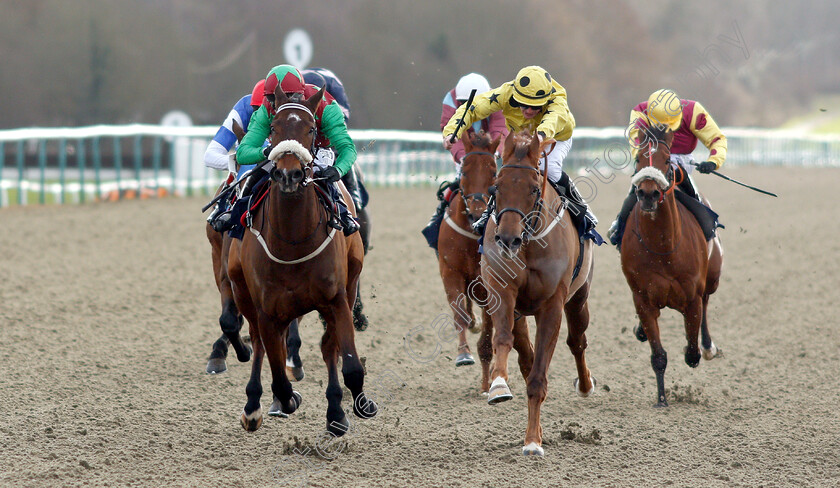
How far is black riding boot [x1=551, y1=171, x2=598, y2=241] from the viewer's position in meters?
5.31

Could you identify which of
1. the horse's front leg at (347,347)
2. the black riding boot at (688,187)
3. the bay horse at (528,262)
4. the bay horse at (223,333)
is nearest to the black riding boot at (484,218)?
the bay horse at (528,262)

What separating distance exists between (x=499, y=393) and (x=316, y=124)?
1618mm

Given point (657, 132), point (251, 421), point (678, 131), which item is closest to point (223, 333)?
point (251, 421)

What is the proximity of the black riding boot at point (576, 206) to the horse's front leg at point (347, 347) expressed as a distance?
55.1 inches

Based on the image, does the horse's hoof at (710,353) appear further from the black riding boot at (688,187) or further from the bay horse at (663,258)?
the black riding boot at (688,187)

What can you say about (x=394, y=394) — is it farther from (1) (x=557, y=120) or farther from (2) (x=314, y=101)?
(2) (x=314, y=101)

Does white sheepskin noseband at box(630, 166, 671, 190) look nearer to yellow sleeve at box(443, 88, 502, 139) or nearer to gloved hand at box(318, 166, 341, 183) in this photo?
yellow sleeve at box(443, 88, 502, 139)

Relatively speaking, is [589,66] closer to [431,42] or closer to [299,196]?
[431,42]

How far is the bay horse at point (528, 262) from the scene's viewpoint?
4480mm

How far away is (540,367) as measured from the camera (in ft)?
15.6

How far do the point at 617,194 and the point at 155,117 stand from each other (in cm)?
990

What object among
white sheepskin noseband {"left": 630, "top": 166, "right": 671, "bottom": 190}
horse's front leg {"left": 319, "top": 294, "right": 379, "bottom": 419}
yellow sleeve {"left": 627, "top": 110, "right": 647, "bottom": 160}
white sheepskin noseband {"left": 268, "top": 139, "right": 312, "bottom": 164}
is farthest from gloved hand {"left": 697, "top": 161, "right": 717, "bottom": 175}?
white sheepskin noseband {"left": 268, "top": 139, "right": 312, "bottom": 164}

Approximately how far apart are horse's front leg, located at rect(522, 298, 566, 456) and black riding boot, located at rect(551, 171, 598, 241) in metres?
0.55

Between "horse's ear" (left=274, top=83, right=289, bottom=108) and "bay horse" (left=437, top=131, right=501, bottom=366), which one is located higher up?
"horse's ear" (left=274, top=83, right=289, bottom=108)
